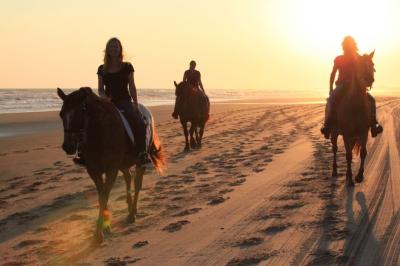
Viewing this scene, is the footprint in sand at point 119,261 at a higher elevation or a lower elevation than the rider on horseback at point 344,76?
lower

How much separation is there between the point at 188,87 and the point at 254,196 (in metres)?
8.13

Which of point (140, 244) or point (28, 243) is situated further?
point (28, 243)

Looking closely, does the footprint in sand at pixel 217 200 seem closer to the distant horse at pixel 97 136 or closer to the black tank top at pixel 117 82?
the distant horse at pixel 97 136

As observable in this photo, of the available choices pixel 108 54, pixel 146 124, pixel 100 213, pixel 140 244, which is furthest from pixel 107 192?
pixel 108 54

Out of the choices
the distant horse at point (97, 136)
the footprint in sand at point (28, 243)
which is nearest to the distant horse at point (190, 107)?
the distant horse at point (97, 136)

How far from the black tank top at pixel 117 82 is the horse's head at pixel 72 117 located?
3.84 feet

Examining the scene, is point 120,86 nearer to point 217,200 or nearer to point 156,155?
point 156,155

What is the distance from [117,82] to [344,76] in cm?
499

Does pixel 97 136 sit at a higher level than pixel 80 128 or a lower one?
lower

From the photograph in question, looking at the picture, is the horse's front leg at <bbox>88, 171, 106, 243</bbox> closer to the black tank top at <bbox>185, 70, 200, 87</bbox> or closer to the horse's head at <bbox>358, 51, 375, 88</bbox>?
the horse's head at <bbox>358, 51, 375, 88</bbox>

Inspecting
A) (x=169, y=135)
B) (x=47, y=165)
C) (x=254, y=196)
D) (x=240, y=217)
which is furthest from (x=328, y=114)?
(x=169, y=135)

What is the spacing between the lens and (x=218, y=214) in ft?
24.5

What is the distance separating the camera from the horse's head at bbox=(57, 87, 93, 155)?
19.7 ft

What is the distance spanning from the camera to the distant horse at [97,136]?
6.04m
